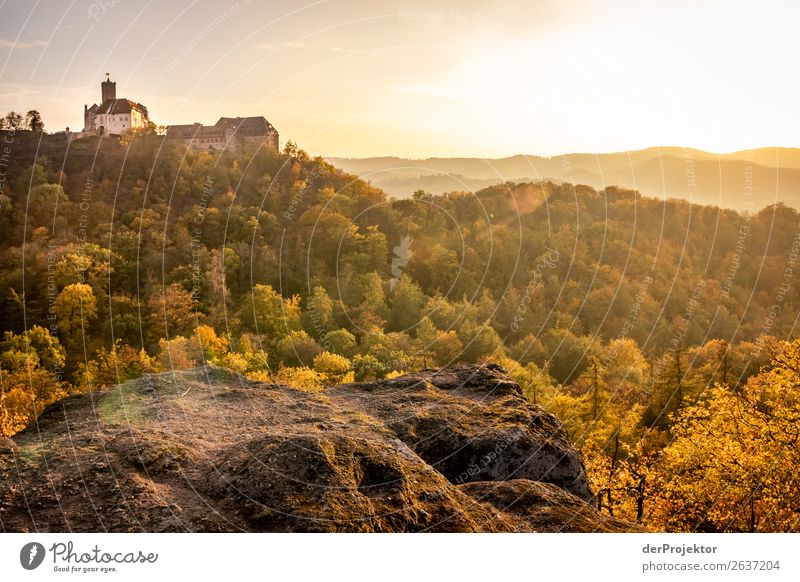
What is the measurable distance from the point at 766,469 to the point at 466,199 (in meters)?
30.4

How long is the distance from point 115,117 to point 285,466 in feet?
147

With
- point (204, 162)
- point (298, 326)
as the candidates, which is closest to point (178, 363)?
point (298, 326)

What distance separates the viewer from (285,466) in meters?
6.08

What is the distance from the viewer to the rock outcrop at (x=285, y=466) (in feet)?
19.4

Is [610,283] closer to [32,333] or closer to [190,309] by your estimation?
[190,309]

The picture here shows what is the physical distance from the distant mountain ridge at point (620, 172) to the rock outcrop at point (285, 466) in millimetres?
5707

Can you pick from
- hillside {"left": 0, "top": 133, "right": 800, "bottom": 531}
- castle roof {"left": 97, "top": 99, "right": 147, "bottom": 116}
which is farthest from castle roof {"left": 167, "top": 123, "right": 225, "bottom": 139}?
hillside {"left": 0, "top": 133, "right": 800, "bottom": 531}

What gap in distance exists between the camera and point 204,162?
3862 cm

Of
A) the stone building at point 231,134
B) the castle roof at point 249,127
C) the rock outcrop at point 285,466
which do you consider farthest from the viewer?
the castle roof at point 249,127

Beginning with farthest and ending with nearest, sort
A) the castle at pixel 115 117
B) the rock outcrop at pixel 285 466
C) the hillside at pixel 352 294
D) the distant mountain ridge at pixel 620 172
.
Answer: the castle at pixel 115 117 → the hillside at pixel 352 294 → the distant mountain ridge at pixel 620 172 → the rock outcrop at pixel 285 466

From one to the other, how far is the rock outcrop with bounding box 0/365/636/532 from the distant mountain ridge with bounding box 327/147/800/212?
5707 millimetres

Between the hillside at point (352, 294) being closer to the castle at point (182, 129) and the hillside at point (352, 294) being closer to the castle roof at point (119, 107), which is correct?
the castle at point (182, 129)

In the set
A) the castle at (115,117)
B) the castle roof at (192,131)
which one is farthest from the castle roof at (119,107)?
the castle roof at (192,131)

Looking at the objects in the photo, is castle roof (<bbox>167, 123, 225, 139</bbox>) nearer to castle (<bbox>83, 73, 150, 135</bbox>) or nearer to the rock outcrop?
castle (<bbox>83, 73, 150, 135</bbox>)
